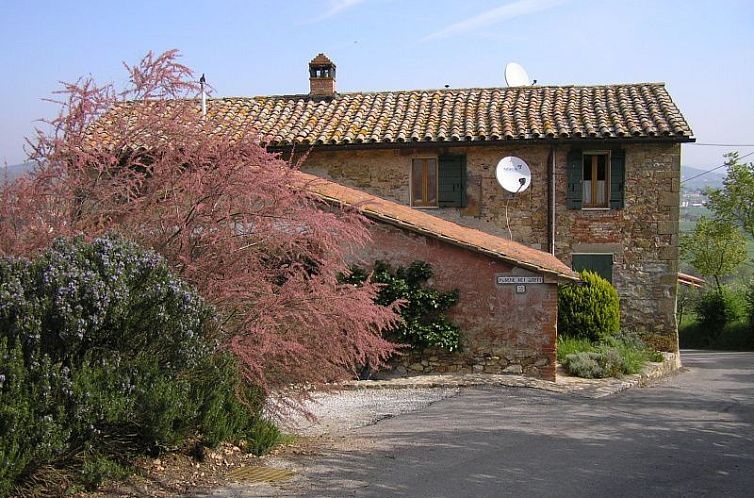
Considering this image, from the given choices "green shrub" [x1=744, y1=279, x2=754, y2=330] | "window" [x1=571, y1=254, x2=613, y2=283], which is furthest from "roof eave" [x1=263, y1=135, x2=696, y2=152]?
"green shrub" [x1=744, y1=279, x2=754, y2=330]

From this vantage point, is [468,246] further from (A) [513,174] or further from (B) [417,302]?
(A) [513,174]

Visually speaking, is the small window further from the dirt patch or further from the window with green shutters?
the dirt patch

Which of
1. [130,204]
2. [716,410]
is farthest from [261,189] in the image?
[716,410]

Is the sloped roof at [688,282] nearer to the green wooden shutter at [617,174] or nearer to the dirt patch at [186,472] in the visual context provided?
the green wooden shutter at [617,174]

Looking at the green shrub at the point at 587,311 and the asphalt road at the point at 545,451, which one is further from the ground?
the green shrub at the point at 587,311

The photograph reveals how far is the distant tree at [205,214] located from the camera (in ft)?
23.9

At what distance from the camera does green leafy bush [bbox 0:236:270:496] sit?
5.48 m

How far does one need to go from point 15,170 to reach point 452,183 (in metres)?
12.5

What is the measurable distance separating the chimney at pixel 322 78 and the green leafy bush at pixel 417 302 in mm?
9600

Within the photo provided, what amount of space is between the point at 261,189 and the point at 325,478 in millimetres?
2700

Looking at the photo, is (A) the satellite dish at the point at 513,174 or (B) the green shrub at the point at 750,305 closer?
(A) the satellite dish at the point at 513,174

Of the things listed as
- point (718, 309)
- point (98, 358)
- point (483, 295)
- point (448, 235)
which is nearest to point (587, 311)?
point (483, 295)

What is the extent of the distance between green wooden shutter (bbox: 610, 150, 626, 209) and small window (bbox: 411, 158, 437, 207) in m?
4.09

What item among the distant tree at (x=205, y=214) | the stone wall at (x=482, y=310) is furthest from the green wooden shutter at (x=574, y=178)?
the distant tree at (x=205, y=214)
